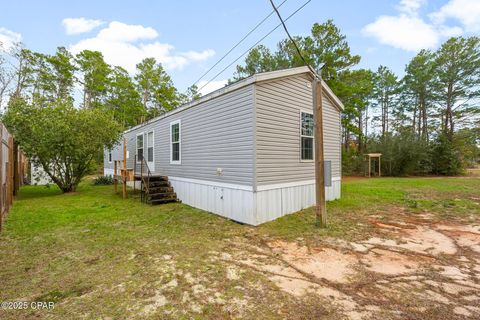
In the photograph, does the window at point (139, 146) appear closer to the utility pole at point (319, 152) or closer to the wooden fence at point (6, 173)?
the wooden fence at point (6, 173)

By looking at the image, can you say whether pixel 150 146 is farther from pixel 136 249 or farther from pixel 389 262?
pixel 389 262

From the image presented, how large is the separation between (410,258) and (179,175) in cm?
660

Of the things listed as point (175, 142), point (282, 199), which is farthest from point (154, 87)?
point (282, 199)

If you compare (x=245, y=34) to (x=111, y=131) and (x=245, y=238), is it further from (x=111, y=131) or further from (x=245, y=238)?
(x=111, y=131)

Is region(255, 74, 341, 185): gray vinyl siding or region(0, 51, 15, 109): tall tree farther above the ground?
region(0, 51, 15, 109): tall tree

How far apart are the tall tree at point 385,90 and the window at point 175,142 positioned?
2299 centimetres

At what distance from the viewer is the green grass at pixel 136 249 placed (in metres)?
2.32

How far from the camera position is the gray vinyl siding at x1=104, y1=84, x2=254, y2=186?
17.3 ft

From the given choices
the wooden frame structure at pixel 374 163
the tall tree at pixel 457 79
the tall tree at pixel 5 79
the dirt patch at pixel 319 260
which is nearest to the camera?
the dirt patch at pixel 319 260

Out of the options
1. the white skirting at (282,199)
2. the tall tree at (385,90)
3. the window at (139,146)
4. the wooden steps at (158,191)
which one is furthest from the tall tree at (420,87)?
the window at (139,146)

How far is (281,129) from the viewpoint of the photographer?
577 centimetres

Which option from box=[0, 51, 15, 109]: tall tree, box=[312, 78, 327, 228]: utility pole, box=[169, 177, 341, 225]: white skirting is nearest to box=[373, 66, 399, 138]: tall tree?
box=[169, 177, 341, 225]: white skirting

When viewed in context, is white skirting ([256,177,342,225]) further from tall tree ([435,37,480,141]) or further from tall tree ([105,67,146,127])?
tall tree ([105,67,146,127])

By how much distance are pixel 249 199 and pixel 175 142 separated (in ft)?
13.9
